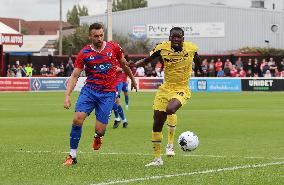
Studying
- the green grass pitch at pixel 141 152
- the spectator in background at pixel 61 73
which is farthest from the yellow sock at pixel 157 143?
the spectator in background at pixel 61 73

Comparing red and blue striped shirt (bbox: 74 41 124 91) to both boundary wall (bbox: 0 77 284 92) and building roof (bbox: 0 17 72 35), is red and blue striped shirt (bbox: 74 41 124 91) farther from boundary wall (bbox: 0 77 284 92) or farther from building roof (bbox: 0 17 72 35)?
building roof (bbox: 0 17 72 35)

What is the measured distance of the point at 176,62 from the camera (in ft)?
Answer: 46.3

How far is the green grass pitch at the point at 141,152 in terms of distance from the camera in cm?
1162

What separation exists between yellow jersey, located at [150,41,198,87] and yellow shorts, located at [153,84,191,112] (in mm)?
97

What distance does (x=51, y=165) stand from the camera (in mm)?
13266

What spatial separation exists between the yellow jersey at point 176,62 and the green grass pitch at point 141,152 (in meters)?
1.40

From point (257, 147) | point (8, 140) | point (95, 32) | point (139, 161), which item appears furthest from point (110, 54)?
point (8, 140)

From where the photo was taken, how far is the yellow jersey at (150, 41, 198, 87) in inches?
553

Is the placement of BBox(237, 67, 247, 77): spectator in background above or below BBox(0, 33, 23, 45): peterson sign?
below

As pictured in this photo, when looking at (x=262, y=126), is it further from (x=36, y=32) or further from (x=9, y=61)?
(x=36, y=32)

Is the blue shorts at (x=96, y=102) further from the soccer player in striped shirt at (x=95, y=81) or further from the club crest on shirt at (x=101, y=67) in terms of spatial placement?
the club crest on shirt at (x=101, y=67)

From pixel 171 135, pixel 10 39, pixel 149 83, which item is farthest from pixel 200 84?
pixel 171 135

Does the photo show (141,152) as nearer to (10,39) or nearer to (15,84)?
(15,84)

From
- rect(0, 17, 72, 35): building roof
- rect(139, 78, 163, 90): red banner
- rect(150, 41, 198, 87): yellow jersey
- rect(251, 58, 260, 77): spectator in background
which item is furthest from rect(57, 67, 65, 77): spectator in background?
rect(0, 17, 72, 35): building roof
